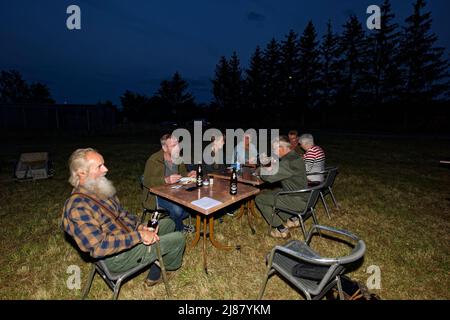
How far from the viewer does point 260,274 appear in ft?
10.8

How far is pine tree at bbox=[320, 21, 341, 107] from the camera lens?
113ft

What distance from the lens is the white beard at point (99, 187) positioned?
2.32 metres

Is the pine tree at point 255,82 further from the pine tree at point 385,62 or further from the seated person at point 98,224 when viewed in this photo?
the seated person at point 98,224

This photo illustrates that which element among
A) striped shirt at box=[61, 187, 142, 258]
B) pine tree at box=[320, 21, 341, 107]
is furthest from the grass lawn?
pine tree at box=[320, 21, 341, 107]

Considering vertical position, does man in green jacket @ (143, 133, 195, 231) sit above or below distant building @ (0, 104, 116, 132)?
below

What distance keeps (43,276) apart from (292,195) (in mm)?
3897

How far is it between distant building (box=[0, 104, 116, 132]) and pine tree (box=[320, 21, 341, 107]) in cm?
3115

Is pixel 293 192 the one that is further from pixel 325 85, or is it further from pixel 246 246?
pixel 325 85

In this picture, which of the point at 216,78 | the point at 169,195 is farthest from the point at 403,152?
the point at 216,78

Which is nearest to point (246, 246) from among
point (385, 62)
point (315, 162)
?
point (315, 162)

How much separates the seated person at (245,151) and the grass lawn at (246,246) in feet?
5.25

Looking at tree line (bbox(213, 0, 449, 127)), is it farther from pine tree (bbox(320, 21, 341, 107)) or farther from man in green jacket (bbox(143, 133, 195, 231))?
man in green jacket (bbox(143, 133, 195, 231))

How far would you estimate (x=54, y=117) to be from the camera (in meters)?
26.4

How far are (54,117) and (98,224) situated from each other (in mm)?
30839
